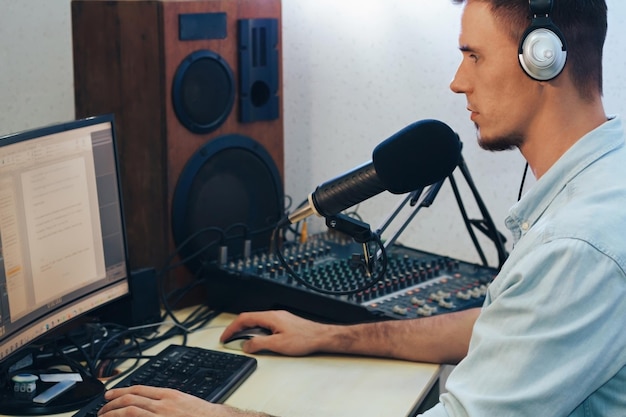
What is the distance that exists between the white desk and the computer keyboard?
0.08 ft

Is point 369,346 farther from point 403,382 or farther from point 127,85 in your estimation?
point 127,85

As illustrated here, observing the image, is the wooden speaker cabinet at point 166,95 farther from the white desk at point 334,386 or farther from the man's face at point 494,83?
the man's face at point 494,83

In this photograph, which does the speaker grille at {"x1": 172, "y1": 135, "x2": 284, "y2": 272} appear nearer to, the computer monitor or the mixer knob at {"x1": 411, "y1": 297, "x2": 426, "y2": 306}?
the computer monitor

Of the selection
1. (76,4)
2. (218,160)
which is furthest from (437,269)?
(76,4)

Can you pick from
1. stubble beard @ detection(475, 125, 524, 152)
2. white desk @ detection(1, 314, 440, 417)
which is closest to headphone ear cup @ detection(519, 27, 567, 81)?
stubble beard @ detection(475, 125, 524, 152)

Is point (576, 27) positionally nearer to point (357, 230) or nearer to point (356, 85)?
point (357, 230)

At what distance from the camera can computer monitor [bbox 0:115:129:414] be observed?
1.37 meters

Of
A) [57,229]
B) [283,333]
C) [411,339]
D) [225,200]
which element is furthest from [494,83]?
[225,200]

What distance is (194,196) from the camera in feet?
6.18

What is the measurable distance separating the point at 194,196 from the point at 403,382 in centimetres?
65

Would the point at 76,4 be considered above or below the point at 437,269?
above

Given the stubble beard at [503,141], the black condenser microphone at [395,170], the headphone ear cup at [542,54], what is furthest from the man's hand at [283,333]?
the headphone ear cup at [542,54]

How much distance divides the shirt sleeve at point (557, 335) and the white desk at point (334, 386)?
0.36m

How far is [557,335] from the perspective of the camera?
101cm
